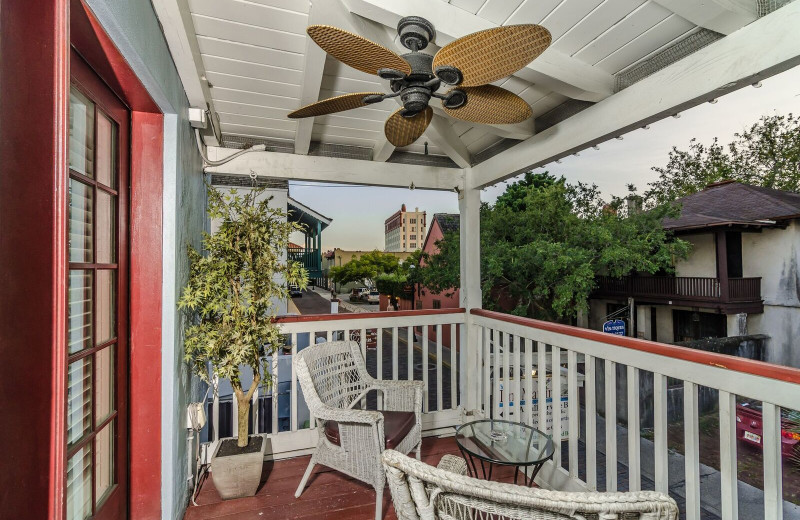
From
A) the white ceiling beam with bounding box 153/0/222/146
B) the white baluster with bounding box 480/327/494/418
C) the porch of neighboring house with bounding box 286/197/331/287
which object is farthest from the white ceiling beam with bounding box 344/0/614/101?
the porch of neighboring house with bounding box 286/197/331/287

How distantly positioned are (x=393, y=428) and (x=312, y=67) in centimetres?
204

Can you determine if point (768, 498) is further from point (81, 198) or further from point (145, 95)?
point (145, 95)

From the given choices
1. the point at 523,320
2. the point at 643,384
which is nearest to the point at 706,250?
the point at 643,384

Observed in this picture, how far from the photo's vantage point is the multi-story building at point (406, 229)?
21.5m

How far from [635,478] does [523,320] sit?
40.8 inches

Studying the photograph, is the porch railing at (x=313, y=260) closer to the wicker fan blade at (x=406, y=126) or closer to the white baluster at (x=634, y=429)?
the wicker fan blade at (x=406, y=126)

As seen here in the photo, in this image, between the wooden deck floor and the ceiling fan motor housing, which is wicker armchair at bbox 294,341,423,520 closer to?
the wooden deck floor

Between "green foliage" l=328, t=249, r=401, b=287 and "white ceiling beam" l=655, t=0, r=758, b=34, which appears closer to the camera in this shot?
"white ceiling beam" l=655, t=0, r=758, b=34

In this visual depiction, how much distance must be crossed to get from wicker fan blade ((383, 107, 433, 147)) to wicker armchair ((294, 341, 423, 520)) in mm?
1383

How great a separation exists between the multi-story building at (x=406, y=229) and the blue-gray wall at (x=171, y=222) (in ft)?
63.1

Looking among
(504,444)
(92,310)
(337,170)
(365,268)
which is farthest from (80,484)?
(365,268)

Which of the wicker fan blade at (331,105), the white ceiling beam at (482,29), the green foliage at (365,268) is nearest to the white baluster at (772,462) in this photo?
the white ceiling beam at (482,29)

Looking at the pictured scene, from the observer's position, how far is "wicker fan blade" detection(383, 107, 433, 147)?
1836 millimetres

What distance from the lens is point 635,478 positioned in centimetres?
178
